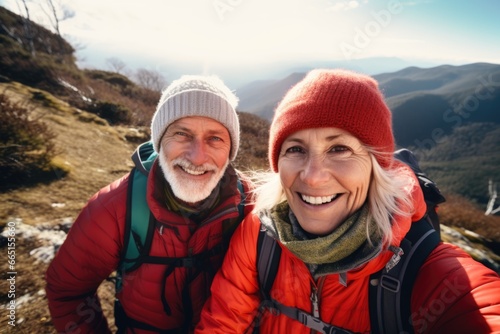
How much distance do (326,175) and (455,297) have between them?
98 centimetres

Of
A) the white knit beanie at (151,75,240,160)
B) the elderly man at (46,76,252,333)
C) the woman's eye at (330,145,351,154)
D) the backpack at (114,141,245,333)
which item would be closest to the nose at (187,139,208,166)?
the elderly man at (46,76,252,333)

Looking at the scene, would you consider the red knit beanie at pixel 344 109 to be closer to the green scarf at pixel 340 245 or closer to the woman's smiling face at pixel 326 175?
the woman's smiling face at pixel 326 175

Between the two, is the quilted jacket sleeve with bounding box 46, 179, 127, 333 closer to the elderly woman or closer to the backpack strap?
the elderly woman

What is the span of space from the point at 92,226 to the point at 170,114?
1.26 m

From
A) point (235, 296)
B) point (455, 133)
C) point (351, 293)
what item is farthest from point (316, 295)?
point (455, 133)

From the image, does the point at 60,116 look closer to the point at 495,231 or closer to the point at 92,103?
the point at 92,103

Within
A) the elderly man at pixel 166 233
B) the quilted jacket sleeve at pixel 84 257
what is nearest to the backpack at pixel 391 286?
the elderly man at pixel 166 233

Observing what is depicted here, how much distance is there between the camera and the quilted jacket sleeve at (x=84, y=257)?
2186 millimetres

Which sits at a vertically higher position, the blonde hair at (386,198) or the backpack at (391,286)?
the blonde hair at (386,198)

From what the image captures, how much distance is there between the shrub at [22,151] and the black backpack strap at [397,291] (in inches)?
226

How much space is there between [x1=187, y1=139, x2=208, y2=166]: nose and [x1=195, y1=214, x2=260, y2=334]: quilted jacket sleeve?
0.91 meters

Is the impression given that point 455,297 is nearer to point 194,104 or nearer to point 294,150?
point 294,150

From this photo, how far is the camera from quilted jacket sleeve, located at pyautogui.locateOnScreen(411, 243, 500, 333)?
4.24ft

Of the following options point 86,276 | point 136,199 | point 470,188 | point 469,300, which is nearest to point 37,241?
point 86,276
